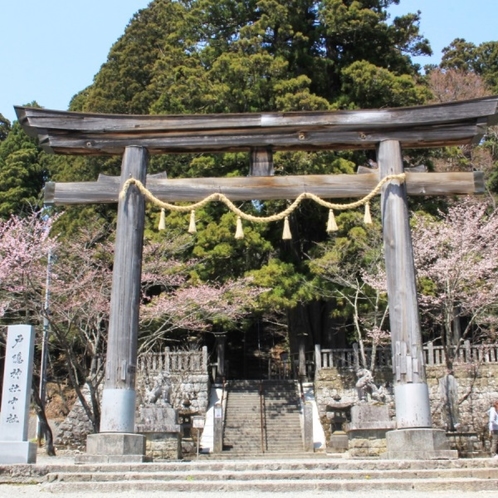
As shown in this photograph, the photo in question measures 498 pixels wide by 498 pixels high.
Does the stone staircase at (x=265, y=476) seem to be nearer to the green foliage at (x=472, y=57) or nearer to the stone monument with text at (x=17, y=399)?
the stone monument with text at (x=17, y=399)

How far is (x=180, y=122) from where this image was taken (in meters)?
8.90

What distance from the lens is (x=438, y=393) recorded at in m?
17.8

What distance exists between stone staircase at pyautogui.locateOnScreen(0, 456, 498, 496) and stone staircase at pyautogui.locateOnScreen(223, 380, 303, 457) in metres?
9.81

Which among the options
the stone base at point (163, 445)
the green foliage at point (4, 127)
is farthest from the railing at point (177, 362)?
the green foliage at point (4, 127)

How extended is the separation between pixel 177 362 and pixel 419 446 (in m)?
12.3

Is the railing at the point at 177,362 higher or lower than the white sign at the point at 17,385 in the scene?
higher

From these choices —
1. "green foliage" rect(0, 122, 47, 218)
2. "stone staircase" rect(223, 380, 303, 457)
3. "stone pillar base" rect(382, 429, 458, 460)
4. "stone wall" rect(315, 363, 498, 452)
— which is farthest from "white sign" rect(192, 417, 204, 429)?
"green foliage" rect(0, 122, 47, 218)

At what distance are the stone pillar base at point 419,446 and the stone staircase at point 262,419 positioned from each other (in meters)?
8.94

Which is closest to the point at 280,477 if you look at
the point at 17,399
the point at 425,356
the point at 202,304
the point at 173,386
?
the point at 17,399

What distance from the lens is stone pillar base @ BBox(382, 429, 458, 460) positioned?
732 cm

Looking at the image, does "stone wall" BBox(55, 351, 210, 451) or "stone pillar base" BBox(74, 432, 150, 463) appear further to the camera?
"stone wall" BBox(55, 351, 210, 451)

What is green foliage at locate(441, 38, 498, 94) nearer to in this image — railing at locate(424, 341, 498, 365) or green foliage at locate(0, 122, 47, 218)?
railing at locate(424, 341, 498, 365)

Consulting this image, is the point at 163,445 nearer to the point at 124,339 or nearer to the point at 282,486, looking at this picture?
the point at 124,339

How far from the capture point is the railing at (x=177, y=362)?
61.3 ft
